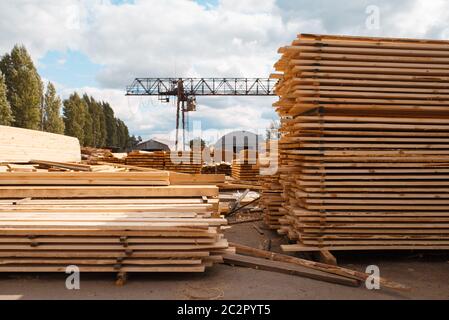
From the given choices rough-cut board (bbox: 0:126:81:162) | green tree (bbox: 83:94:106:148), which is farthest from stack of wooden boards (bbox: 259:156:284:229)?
green tree (bbox: 83:94:106:148)

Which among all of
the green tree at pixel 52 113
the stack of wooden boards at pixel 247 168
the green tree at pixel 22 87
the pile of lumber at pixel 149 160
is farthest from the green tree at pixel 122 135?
the stack of wooden boards at pixel 247 168

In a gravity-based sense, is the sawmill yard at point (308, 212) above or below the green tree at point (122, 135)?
below

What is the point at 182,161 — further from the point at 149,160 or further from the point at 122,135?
the point at 122,135

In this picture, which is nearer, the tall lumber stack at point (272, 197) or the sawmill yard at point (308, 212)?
the sawmill yard at point (308, 212)

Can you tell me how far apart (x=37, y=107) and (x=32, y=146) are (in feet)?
74.2

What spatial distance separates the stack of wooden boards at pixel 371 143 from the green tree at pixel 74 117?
4214cm

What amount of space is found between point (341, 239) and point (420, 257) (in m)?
1.40

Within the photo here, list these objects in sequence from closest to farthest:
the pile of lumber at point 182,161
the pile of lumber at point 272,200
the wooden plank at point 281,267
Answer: the wooden plank at point 281,267
the pile of lumber at point 272,200
the pile of lumber at point 182,161

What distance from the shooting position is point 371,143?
5.82 m

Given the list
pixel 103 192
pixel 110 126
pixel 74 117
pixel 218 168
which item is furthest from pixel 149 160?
pixel 110 126

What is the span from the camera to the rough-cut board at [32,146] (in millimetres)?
11641

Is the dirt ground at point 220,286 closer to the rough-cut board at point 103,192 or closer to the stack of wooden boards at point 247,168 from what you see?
the rough-cut board at point 103,192

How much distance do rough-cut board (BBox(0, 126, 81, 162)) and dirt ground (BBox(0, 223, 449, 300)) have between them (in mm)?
7816

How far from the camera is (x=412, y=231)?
18.8 feet
